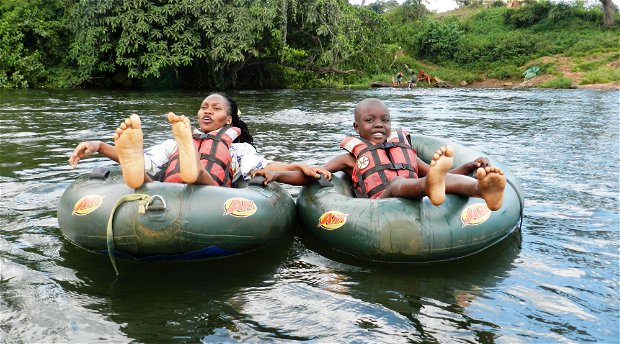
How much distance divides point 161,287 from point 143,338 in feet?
1.91

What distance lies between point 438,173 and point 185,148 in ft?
4.69

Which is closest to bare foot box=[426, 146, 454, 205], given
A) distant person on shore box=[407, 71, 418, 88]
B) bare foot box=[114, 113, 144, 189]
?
bare foot box=[114, 113, 144, 189]

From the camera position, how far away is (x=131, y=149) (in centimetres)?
315

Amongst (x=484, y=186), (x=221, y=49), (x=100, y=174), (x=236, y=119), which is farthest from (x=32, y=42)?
(x=484, y=186)

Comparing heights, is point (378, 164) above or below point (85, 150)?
below

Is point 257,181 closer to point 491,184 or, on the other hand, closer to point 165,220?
point 165,220

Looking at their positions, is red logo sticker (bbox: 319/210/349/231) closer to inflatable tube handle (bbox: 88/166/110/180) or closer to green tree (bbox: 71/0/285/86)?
inflatable tube handle (bbox: 88/166/110/180)

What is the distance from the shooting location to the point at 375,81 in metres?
25.8

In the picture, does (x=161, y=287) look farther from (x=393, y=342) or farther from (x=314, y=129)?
(x=314, y=129)

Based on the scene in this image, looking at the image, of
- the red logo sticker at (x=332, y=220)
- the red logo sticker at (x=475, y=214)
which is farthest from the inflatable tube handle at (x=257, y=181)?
the red logo sticker at (x=475, y=214)

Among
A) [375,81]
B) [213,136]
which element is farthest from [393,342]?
[375,81]

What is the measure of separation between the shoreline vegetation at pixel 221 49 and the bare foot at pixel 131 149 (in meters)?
13.0

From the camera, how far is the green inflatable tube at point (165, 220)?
323 centimetres

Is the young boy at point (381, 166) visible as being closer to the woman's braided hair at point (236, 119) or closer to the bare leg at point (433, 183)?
the bare leg at point (433, 183)
